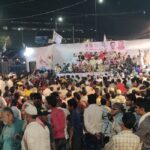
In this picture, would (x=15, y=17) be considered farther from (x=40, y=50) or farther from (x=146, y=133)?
(x=146, y=133)

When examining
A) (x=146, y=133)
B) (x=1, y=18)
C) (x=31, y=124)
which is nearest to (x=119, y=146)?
(x=146, y=133)

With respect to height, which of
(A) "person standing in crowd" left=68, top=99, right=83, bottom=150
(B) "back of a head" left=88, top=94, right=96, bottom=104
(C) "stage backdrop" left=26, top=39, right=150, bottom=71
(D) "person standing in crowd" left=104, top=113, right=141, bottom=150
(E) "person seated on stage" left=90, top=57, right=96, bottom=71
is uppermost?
(C) "stage backdrop" left=26, top=39, right=150, bottom=71

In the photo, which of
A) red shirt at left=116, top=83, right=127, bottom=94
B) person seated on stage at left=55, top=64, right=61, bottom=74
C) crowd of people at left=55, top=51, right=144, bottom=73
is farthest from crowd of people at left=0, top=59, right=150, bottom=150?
person seated on stage at left=55, top=64, right=61, bottom=74

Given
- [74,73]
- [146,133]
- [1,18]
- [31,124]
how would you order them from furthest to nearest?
[1,18] < [74,73] < [31,124] < [146,133]

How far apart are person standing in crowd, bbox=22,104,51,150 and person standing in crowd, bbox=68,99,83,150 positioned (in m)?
2.38

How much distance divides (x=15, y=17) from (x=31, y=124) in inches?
1518

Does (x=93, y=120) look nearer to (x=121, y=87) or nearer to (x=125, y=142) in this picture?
(x=125, y=142)

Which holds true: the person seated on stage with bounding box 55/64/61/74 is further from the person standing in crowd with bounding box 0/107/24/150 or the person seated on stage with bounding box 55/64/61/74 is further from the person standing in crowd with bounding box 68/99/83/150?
the person standing in crowd with bounding box 0/107/24/150

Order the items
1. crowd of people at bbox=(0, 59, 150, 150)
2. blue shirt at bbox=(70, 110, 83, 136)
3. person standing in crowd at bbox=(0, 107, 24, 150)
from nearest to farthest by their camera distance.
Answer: crowd of people at bbox=(0, 59, 150, 150)
person standing in crowd at bbox=(0, 107, 24, 150)
blue shirt at bbox=(70, 110, 83, 136)

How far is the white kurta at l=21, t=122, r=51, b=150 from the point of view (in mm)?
6891

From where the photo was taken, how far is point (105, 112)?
31.8ft

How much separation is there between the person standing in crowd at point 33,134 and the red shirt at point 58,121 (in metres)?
1.77

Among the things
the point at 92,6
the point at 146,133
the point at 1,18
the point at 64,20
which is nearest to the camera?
the point at 146,133

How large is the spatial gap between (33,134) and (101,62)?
1416 centimetres
